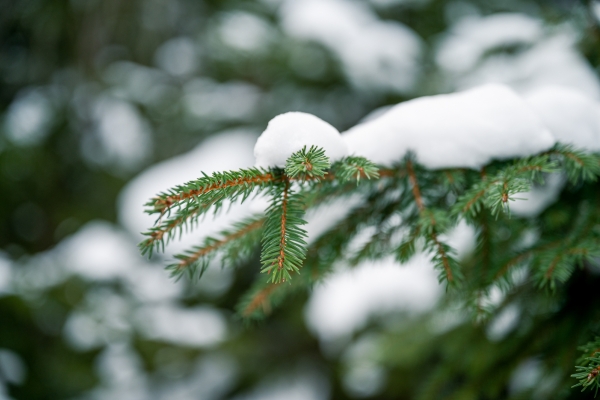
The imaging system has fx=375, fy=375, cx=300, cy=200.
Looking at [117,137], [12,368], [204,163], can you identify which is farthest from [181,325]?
[117,137]

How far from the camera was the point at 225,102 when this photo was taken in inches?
102

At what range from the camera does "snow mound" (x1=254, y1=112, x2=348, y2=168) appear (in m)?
0.66

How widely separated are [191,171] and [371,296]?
1315mm

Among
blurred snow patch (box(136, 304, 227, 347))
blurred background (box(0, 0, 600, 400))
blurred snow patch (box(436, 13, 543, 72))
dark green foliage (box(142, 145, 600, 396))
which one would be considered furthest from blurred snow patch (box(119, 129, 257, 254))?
dark green foliage (box(142, 145, 600, 396))

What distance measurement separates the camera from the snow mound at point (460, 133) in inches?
29.9

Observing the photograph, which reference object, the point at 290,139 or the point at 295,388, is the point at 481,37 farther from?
the point at 295,388

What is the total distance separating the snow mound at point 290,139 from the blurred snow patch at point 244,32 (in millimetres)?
1509

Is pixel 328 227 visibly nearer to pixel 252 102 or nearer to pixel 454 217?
pixel 454 217

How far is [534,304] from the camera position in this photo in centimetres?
104

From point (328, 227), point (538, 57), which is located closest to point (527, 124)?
point (328, 227)

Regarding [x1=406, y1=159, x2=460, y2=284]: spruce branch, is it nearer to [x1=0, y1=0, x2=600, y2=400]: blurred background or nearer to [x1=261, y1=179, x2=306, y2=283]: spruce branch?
[x1=261, y1=179, x2=306, y2=283]: spruce branch

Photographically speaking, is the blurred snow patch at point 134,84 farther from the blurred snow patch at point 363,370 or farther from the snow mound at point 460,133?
A: the snow mound at point 460,133

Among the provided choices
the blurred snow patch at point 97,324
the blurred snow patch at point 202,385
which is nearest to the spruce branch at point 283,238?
the blurred snow patch at point 97,324

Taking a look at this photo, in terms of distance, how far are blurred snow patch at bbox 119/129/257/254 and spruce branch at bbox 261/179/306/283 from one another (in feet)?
5.12
